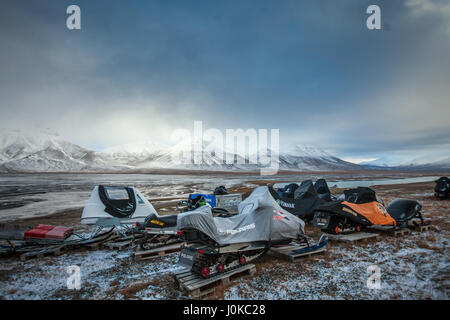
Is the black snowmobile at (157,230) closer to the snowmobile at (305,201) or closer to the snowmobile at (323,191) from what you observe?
the snowmobile at (305,201)

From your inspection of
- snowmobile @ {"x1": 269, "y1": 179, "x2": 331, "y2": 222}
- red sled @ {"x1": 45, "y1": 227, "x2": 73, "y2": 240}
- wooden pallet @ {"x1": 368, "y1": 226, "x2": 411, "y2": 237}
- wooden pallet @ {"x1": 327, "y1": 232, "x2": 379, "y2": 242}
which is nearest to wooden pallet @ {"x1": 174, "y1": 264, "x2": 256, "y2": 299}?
wooden pallet @ {"x1": 327, "y1": 232, "x2": 379, "y2": 242}

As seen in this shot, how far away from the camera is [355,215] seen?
22.7 feet

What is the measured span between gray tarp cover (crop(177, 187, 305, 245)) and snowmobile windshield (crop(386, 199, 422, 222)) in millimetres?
4820

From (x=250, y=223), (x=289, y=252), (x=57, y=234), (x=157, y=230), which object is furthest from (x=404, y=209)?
(x=57, y=234)

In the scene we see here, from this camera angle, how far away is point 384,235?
7.16 meters

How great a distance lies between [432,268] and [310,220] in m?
4.92

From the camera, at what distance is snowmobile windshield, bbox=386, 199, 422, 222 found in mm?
7562

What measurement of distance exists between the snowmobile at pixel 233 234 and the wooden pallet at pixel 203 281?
11 cm

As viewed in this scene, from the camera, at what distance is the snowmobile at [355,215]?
6879 millimetres

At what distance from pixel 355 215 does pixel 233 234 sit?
463 cm

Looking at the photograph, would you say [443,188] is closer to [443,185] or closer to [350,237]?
[443,185]

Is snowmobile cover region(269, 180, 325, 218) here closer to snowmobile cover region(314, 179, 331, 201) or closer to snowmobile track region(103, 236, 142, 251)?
snowmobile cover region(314, 179, 331, 201)

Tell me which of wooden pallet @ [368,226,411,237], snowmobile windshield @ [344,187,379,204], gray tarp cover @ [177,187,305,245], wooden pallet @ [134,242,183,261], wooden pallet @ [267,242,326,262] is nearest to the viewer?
gray tarp cover @ [177,187,305,245]
